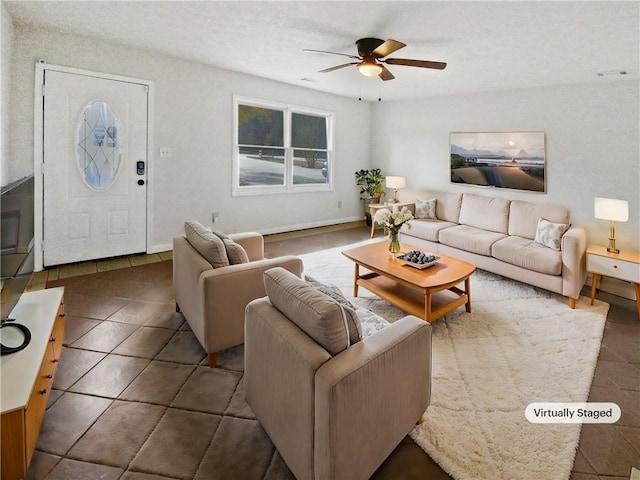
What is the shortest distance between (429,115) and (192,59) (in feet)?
A: 13.1

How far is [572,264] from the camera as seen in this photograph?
3.43 meters

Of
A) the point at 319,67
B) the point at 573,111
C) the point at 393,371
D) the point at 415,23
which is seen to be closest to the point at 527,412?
the point at 393,371

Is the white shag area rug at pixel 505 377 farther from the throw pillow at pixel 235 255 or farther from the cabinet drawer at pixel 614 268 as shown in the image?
the throw pillow at pixel 235 255

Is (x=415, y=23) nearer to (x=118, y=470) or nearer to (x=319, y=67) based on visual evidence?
(x=319, y=67)

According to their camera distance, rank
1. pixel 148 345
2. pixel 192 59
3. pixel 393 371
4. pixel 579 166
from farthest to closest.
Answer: pixel 192 59 → pixel 579 166 → pixel 148 345 → pixel 393 371

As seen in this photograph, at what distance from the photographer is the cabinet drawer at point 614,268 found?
333cm

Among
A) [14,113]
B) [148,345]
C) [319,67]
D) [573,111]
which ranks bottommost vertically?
[148,345]

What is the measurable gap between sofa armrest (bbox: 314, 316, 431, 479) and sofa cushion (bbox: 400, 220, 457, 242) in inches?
135

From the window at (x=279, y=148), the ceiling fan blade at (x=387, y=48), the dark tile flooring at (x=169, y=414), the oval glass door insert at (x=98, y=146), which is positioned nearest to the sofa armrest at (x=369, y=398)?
the dark tile flooring at (x=169, y=414)

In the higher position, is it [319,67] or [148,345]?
[319,67]

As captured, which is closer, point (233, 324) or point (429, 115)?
point (233, 324)

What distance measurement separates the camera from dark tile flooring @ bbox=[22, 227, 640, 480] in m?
1.59

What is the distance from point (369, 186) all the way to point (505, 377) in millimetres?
5348

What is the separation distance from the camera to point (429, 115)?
629 centimetres
